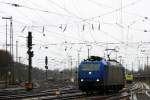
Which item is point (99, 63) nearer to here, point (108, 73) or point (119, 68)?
point (108, 73)

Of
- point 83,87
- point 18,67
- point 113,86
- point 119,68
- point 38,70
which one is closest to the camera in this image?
point 83,87

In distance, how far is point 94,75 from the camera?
4638cm

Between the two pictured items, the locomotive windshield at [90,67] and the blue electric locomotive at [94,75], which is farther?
the locomotive windshield at [90,67]

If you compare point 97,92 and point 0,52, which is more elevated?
point 0,52

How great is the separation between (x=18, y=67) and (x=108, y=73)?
8315 centimetres

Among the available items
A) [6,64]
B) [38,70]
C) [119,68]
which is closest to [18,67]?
[6,64]

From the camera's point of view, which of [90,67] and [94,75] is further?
[90,67]

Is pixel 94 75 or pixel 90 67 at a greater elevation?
pixel 90 67

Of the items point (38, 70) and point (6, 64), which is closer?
point (6, 64)

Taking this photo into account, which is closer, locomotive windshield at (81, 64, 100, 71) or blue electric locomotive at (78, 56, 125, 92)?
blue electric locomotive at (78, 56, 125, 92)

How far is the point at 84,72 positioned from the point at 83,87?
4.92ft

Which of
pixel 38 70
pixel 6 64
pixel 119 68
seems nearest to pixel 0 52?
pixel 6 64

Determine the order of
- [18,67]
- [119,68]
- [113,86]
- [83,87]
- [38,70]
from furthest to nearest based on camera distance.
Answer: [38,70], [18,67], [119,68], [113,86], [83,87]

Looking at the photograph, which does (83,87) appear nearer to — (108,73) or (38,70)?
(108,73)
